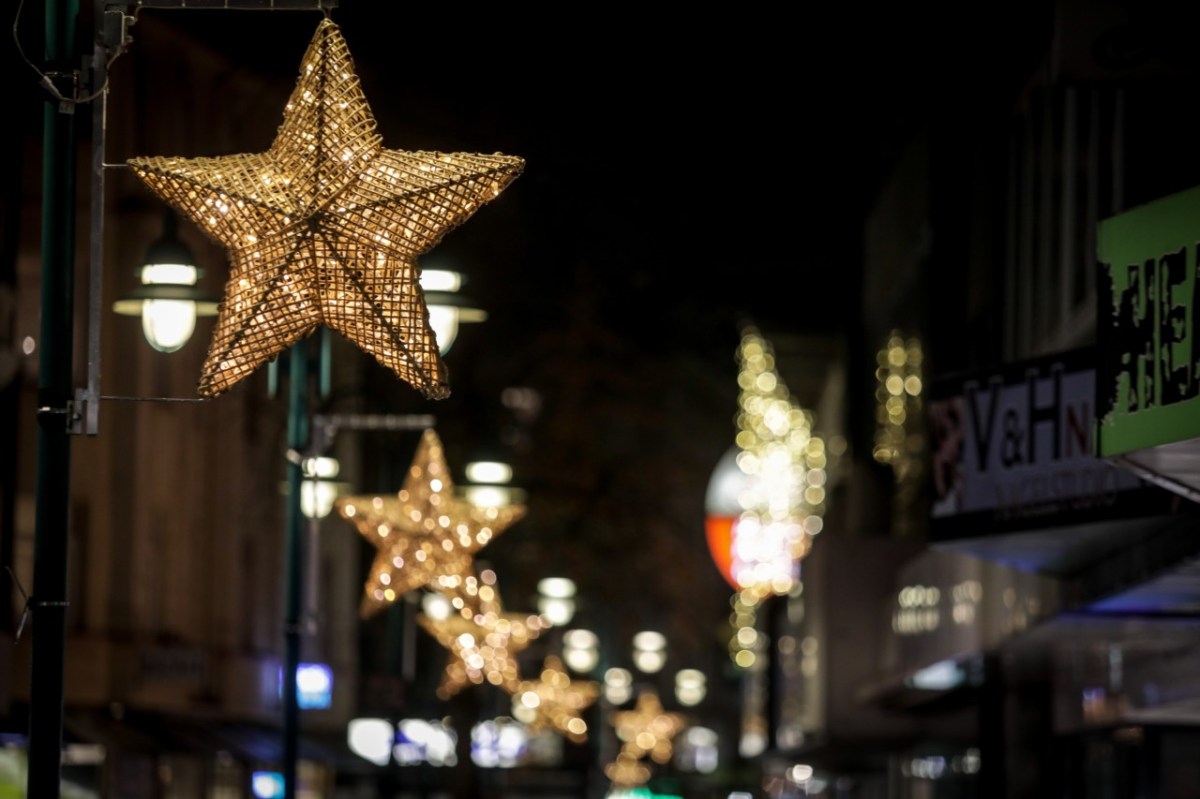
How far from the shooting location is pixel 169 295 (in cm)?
1355

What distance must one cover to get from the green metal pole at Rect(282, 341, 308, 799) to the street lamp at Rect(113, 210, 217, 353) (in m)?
4.72

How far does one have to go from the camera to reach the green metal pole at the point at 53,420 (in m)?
9.36

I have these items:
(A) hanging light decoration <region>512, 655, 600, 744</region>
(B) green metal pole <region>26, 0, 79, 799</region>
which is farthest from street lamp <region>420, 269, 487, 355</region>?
(A) hanging light decoration <region>512, 655, 600, 744</region>

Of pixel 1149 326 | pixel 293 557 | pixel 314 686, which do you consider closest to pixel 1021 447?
pixel 1149 326

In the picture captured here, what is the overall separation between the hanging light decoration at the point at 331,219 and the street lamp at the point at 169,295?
4.34 metres

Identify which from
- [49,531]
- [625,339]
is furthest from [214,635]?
[49,531]

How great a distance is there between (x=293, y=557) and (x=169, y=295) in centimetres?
Answer: 668

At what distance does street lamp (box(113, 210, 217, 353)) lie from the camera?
13453mm

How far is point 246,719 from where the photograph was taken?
41625 mm

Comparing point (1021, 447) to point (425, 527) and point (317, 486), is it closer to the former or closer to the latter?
point (425, 527)

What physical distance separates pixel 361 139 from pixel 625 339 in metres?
34.4

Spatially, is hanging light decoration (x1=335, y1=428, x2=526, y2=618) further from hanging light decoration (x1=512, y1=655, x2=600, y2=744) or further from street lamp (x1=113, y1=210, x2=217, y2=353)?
hanging light decoration (x1=512, y1=655, x2=600, y2=744)

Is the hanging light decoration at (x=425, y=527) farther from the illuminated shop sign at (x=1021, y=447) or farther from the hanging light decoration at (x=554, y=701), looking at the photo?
the hanging light decoration at (x=554, y=701)

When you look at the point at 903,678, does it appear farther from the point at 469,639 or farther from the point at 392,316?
the point at 392,316
